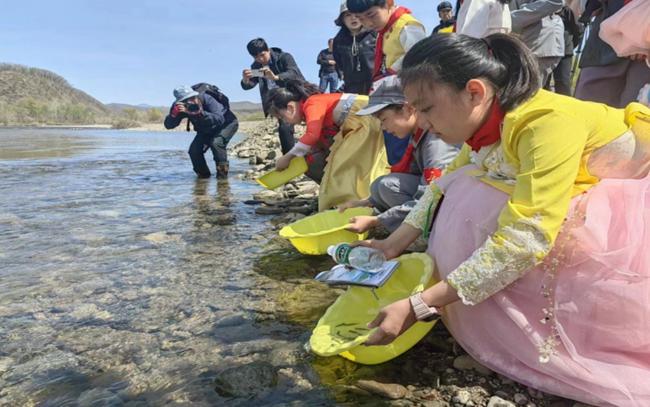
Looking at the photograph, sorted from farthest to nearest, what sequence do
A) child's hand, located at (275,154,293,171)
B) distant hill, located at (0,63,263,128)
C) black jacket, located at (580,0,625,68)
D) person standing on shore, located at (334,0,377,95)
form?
distant hill, located at (0,63,263,128)
person standing on shore, located at (334,0,377,95)
child's hand, located at (275,154,293,171)
black jacket, located at (580,0,625,68)

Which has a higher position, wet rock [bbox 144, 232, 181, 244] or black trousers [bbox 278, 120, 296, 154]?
black trousers [bbox 278, 120, 296, 154]

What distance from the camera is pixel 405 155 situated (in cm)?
311

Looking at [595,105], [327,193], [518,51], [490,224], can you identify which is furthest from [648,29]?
[327,193]

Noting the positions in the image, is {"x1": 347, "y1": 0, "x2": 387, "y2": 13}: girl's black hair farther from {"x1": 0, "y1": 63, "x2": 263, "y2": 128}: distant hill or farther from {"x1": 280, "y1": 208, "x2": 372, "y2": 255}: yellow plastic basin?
{"x1": 0, "y1": 63, "x2": 263, "y2": 128}: distant hill

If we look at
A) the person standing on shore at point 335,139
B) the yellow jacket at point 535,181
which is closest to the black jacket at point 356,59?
the person standing on shore at point 335,139

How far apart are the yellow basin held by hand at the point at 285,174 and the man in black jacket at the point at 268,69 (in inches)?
64.6

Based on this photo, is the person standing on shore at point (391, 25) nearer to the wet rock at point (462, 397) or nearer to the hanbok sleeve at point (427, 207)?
the hanbok sleeve at point (427, 207)

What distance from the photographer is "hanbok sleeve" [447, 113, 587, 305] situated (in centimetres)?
142

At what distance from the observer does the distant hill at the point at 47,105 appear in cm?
4850

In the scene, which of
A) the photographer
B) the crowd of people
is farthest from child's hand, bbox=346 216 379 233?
the photographer

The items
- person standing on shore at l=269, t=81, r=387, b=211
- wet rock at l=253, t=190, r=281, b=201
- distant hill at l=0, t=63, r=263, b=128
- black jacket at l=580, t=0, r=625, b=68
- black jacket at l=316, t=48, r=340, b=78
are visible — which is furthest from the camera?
distant hill at l=0, t=63, r=263, b=128

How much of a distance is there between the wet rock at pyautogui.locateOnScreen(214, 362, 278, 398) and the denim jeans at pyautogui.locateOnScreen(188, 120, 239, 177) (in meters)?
5.87

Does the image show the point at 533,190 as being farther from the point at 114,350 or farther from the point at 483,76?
the point at 114,350

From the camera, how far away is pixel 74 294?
2635 millimetres
